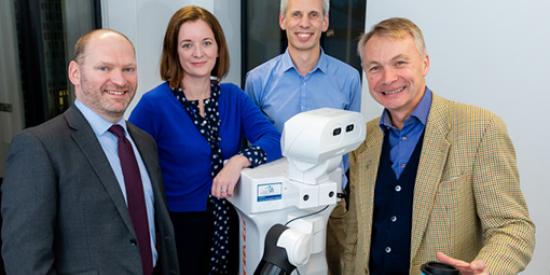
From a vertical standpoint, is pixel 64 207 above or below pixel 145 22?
below

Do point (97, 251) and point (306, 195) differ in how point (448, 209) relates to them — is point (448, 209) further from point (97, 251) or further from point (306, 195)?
point (97, 251)

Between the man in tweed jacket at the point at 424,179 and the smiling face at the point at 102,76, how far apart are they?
0.72 m

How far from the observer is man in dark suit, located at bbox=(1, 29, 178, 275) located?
1.11 meters

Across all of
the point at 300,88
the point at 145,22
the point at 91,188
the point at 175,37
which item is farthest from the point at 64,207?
the point at 145,22

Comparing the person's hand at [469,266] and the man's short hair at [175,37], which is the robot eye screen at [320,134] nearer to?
the person's hand at [469,266]

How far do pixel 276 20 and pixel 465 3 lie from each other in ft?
5.32

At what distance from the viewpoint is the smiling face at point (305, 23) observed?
7.01 feet

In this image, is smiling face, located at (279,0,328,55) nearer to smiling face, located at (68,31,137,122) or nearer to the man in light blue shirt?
the man in light blue shirt

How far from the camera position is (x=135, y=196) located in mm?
1327

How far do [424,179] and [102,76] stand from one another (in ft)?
3.09

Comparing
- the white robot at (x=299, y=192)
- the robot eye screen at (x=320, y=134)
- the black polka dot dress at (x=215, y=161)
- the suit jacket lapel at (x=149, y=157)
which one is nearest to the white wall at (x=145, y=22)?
the black polka dot dress at (x=215, y=161)

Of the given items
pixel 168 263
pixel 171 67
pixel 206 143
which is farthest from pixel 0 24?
pixel 168 263

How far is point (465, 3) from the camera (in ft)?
7.39

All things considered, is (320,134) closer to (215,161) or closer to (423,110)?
(423,110)
